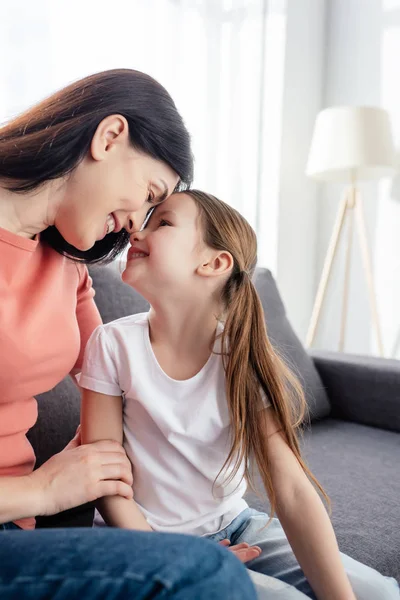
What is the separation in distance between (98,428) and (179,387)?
153mm

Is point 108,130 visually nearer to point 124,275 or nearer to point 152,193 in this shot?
point 152,193

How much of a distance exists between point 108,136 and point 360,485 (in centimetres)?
101

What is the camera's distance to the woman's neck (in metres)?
1.05

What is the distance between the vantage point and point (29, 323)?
39.9 inches

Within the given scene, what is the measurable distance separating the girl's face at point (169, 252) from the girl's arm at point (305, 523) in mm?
277

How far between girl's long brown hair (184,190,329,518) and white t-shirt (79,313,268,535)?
3 centimetres

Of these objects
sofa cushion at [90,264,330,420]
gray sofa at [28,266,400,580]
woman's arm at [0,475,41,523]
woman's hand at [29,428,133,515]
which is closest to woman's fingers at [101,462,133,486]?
woman's hand at [29,428,133,515]

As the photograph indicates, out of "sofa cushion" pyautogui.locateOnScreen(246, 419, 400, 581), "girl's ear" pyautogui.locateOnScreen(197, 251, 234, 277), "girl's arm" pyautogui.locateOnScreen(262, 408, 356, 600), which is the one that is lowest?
"sofa cushion" pyautogui.locateOnScreen(246, 419, 400, 581)

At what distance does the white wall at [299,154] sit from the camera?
3.56m

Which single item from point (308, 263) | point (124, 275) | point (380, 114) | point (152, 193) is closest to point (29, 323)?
point (124, 275)

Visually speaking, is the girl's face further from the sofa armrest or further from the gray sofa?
the sofa armrest

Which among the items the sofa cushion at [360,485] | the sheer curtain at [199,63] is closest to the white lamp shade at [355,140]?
the sheer curtain at [199,63]

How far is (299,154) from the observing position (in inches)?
144

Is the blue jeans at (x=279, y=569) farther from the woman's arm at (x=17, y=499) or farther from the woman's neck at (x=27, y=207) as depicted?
the woman's neck at (x=27, y=207)
